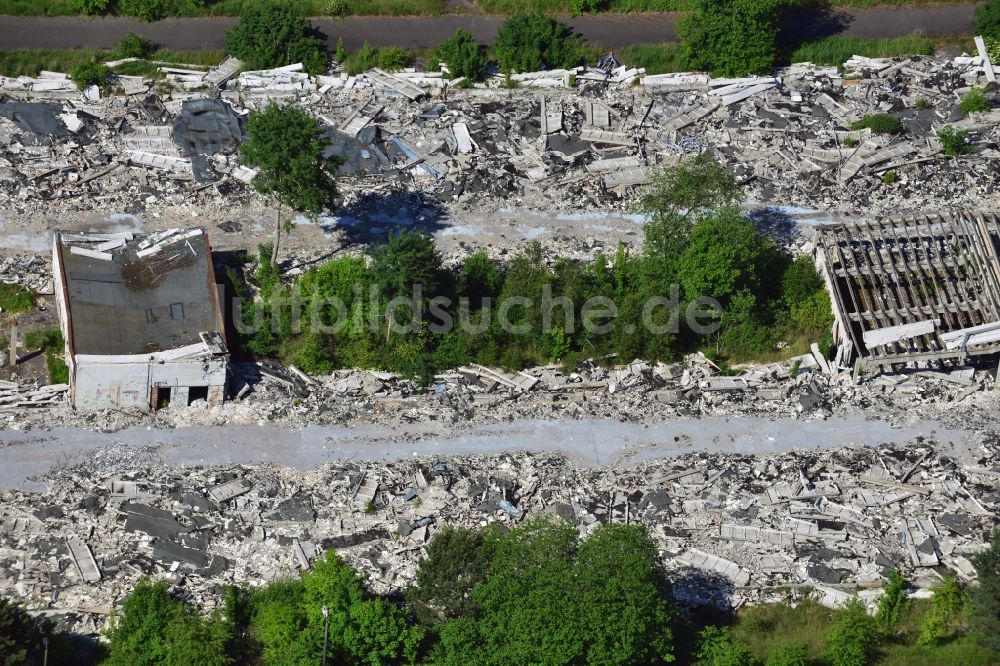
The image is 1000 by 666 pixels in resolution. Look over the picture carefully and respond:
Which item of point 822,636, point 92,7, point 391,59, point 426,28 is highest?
point 92,7

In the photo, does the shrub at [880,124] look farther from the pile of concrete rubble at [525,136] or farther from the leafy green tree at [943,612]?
the leafy green tree at [943,612]

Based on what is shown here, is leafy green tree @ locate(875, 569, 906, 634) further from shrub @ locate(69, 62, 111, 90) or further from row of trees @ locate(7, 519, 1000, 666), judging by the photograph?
shrub @ locate(69, 62, 111, 90)

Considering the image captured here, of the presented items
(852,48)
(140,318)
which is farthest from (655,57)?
(140,318)

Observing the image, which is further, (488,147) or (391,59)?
(391,59)

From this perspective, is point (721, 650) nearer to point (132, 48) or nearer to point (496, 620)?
point (496, 620)

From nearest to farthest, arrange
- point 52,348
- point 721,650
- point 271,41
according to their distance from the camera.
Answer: point 721,650 < point 52,348 < point 271,41

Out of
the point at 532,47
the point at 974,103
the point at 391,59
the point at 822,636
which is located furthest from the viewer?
the point at 532,47

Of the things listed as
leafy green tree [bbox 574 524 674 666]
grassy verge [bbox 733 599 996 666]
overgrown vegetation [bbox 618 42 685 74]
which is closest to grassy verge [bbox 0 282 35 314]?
leafy green tree [bbox 574 524 674 666]

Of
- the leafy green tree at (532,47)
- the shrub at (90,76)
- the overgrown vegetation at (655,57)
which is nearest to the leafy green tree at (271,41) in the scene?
the shrub at (90,76)
